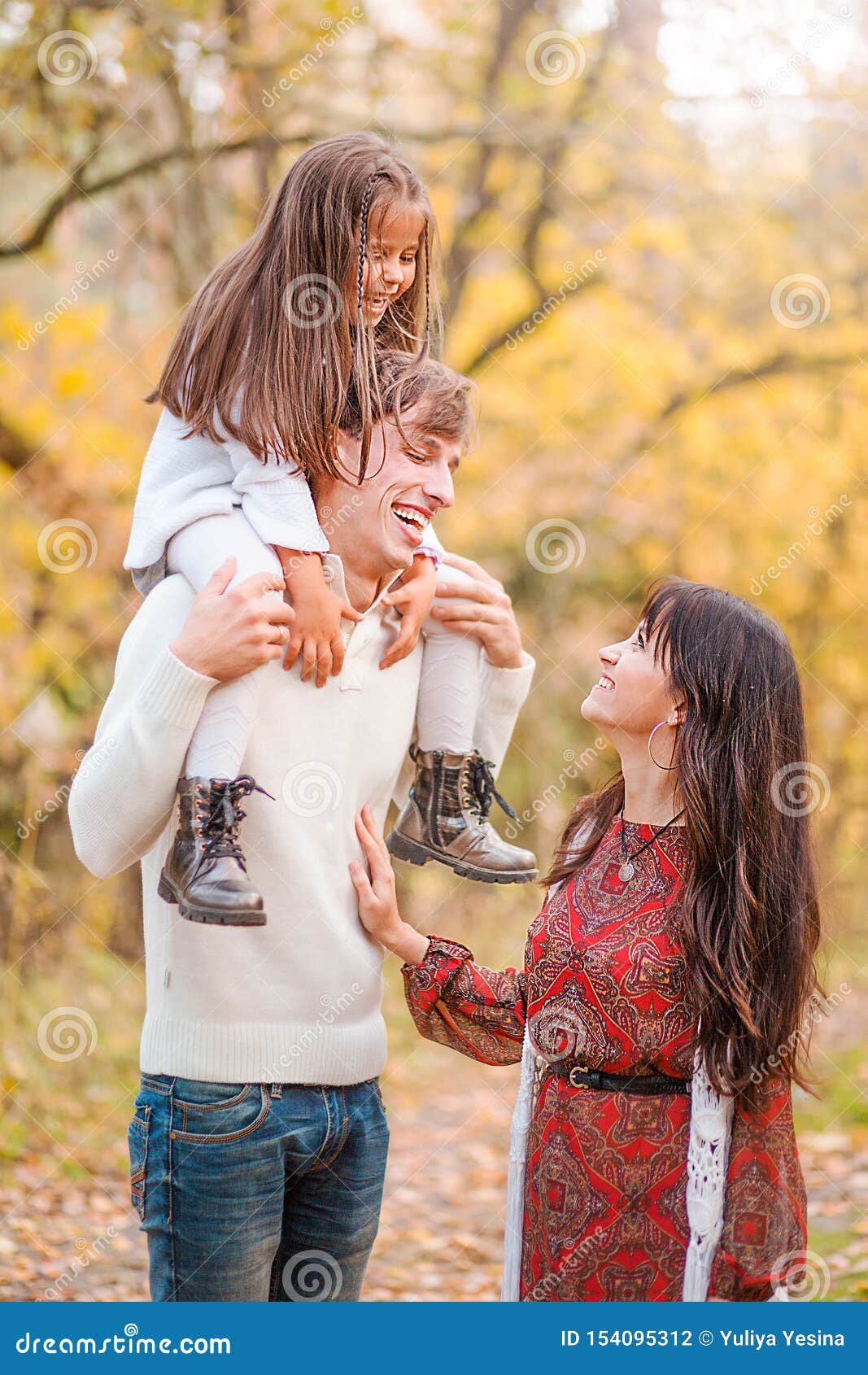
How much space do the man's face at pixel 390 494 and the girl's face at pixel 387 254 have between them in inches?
7.4

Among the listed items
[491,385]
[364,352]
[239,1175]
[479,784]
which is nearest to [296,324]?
[364,352]

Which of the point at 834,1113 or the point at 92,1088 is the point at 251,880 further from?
the point at 834,1113

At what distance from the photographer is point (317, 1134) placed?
179 cm

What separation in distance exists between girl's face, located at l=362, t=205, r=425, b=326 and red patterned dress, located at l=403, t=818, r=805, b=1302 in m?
0.94

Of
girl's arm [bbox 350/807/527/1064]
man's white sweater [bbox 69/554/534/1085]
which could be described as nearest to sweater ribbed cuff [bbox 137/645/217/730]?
man's white sweater [bbox 69/554/534/1085]

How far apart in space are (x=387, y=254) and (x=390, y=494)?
381mm

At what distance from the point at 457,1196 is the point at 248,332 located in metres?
4.07

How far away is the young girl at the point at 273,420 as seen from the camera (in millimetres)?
1717

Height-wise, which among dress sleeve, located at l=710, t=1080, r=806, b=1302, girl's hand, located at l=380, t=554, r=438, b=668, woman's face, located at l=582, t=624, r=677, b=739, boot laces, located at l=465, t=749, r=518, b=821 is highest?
girl's hand, located at l=380, t=554, r=438, b=668

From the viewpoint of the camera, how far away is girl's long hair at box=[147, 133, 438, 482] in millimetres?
1775

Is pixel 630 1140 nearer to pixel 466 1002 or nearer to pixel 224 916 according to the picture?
pixel 466 1002

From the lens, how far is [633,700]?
1981 mm

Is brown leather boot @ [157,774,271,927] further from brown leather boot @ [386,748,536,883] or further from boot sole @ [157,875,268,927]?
brown leather boot @ [386,748,536,883]

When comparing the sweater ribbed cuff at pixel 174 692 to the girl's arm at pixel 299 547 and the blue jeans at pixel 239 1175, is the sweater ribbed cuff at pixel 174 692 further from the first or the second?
the blue jeans at pixel 239 1175
